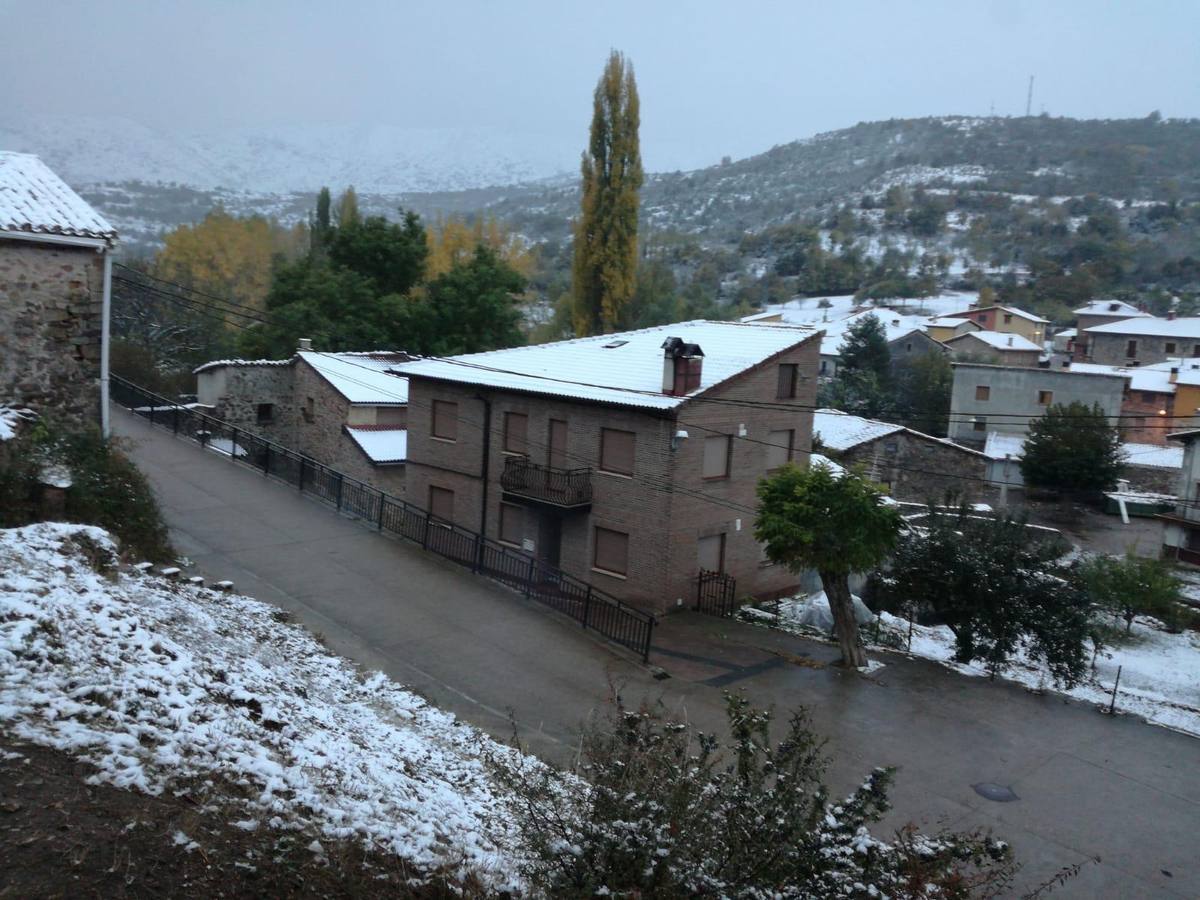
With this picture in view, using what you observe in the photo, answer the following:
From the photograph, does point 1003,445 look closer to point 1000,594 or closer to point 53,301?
point 1000,594

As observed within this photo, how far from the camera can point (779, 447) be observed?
1001 inches

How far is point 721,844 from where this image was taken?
6.15 metres

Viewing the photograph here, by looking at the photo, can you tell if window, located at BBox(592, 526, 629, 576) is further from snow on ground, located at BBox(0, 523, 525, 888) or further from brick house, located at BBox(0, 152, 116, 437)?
brick house, located at BBox(0, 152, 116, 437)

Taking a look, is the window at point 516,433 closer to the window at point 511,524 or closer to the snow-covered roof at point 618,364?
the snow-covered roof at point 618,364

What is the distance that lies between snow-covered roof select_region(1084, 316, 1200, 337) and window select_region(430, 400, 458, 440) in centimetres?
6318

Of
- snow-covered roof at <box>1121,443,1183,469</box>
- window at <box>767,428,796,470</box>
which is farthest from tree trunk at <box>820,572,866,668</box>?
snow-covered roof at <box>1121,443,1183,469</box>

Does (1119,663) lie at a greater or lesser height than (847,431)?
lesser

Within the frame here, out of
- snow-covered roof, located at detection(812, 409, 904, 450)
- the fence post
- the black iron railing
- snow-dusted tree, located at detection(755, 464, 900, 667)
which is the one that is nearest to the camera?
snow-dusted tree, located at detection(755, 464, 900, 667)

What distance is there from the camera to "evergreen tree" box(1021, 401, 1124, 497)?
46188mm

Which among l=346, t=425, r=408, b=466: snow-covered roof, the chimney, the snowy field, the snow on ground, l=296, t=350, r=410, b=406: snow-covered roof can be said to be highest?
the chimney

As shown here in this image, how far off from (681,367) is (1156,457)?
132ft

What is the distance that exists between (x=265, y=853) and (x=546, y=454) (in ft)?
60.9

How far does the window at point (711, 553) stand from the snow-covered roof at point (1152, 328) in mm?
61431

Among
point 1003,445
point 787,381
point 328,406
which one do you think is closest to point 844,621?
point 787,381
